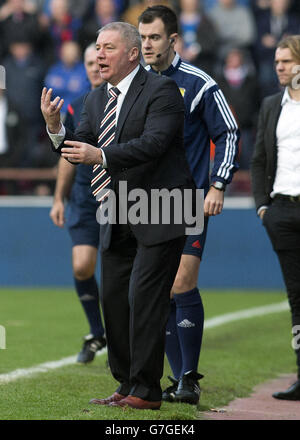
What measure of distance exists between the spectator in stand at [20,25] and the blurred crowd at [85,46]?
2 cm

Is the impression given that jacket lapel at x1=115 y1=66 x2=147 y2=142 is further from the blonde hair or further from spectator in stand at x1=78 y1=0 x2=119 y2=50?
spectator in stand at x1=78 y1=0 x2=119 y2=50

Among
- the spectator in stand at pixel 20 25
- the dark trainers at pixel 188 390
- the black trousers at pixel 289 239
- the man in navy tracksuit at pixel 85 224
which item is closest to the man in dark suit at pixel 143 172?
the dark trainers at pixel 188 390

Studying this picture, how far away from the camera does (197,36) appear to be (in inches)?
598

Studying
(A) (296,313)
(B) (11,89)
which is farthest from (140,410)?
(B) (11,89)

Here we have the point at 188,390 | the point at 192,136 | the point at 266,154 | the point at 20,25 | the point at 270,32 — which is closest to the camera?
the point at 188,390

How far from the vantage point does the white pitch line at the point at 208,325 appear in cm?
724

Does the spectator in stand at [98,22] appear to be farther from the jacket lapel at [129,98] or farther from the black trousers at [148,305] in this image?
the black trousers at [148,305]

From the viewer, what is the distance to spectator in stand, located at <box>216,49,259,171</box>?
14.5 meters

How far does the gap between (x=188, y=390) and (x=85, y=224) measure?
2.46 metres

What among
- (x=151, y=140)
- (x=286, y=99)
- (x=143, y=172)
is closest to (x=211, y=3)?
(x=286, y=99)

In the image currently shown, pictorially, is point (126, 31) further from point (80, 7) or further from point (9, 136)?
point (80, 7)

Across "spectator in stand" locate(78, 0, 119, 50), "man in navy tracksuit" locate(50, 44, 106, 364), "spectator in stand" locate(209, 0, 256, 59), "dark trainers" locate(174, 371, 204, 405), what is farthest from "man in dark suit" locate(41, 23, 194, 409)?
"spectator in stand" locate(209, 0, 256, 59)

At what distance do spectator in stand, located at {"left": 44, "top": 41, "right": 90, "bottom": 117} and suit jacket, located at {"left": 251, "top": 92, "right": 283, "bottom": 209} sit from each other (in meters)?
7.43

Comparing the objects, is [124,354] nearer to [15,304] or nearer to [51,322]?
[51,322]
